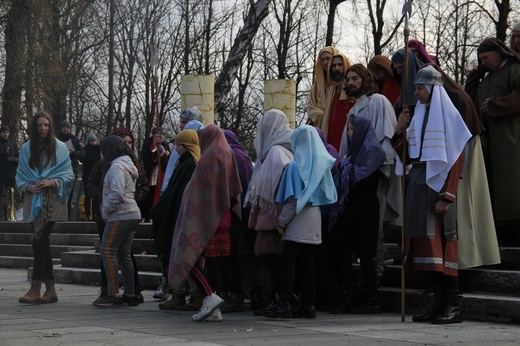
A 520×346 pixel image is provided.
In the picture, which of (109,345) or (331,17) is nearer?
(109,345)

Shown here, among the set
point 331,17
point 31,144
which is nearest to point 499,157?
point 31,144

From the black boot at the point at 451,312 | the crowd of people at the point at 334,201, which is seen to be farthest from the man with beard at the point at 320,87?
the black boot at the point at 451,312

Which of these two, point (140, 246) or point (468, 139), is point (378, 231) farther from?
point (140, 246)

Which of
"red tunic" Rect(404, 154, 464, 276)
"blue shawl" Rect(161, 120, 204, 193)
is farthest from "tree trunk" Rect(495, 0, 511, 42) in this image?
"red tunic" Rect(404, 154, 464, 276)

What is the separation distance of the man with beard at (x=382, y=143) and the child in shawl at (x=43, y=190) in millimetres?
A: 3351

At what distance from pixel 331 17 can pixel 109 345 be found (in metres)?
23.3

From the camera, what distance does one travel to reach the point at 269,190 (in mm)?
9703

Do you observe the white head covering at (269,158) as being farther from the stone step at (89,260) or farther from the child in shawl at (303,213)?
the stone step at (89,260)

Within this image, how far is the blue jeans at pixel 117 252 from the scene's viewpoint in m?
10.8

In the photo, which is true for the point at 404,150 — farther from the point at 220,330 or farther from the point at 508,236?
the point at 220,330

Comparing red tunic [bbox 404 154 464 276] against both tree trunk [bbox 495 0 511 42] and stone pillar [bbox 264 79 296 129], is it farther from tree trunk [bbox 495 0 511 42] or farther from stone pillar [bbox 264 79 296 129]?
tree trunk [bbox 495 0 511 42]

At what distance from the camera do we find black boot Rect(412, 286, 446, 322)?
905cm

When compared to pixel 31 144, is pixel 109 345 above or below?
below

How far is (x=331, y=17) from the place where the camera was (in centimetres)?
2998
